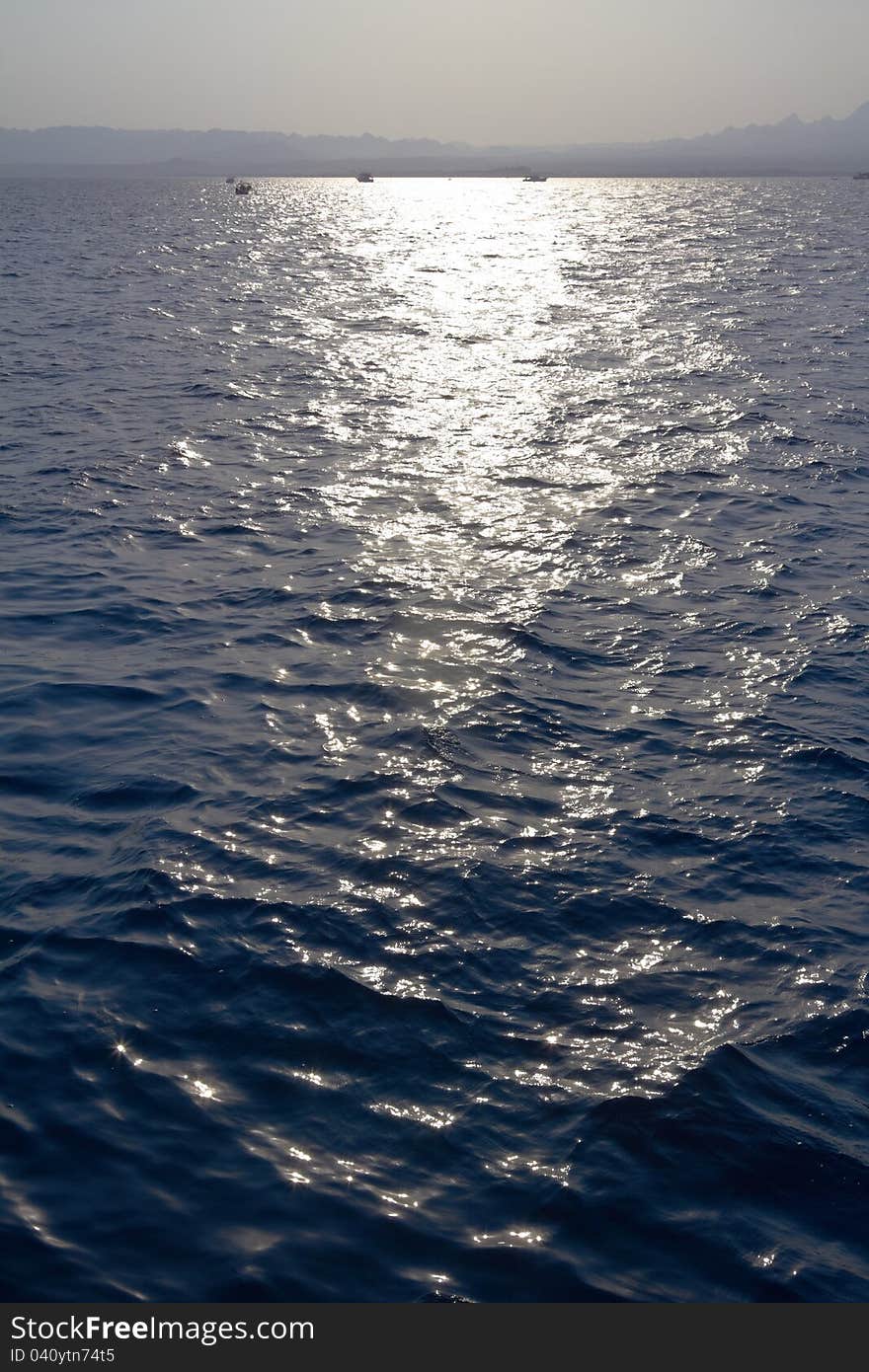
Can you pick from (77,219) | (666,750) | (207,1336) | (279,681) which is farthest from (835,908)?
(77,219)

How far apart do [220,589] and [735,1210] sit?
14.8 metres

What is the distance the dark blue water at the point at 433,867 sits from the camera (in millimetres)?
7969

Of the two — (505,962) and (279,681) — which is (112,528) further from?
(505,962)

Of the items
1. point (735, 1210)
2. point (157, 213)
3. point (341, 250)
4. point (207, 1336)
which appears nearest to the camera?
point (207, 1336)

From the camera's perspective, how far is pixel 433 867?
12.0m

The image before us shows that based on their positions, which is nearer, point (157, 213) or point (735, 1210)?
point (735, 1210)

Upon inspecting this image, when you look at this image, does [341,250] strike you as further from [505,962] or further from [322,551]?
[505,962]

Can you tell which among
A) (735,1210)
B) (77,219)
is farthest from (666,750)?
(77,219)

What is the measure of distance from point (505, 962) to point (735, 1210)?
3.20 m

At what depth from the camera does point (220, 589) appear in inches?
790

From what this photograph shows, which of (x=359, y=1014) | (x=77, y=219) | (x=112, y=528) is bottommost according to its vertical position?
(x=359, y=1014)

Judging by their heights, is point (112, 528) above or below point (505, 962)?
above

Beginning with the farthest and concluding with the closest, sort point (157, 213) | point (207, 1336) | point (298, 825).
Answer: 1. point (157, 213)
2. point (298, 825)
3. point (207, 1336)

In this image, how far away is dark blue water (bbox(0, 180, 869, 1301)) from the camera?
26.1 ft
